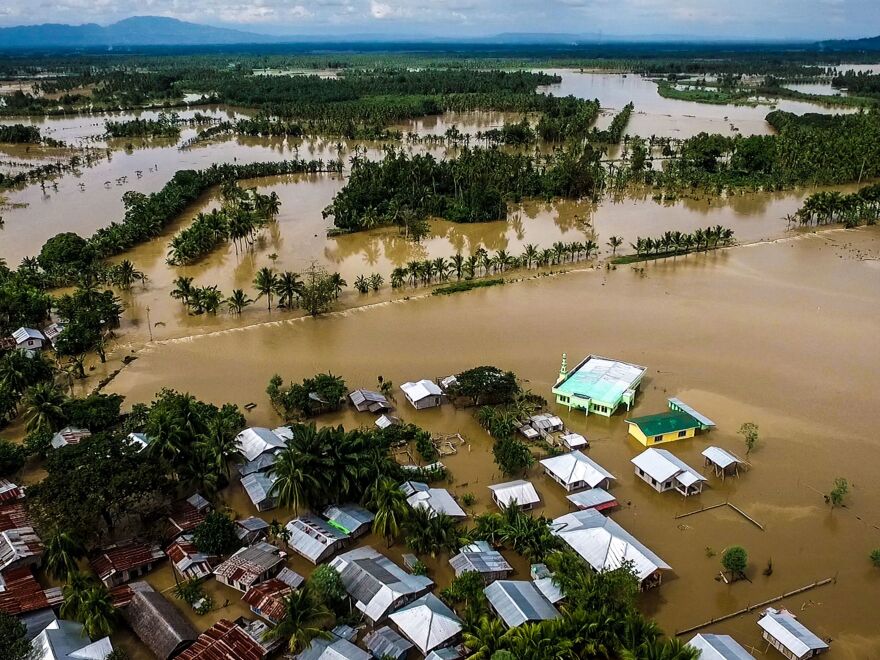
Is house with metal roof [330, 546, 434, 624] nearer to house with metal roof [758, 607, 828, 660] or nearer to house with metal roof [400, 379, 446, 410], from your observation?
house with metal roof [758, 607, 828, 660]

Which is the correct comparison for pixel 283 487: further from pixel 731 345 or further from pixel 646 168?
pixel 646 168

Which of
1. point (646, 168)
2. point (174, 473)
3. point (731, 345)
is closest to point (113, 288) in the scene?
point (174, 473)

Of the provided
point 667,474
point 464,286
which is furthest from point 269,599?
point 464,286

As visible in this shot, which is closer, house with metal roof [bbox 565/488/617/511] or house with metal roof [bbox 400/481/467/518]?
house with metal roof [bbox 400/481/467/518]

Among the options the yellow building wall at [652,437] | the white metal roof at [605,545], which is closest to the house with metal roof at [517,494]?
the white metal roof at [605,545]

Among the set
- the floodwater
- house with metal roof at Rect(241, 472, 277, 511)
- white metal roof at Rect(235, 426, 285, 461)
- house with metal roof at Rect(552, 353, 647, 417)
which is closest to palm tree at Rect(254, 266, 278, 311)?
the floodwater

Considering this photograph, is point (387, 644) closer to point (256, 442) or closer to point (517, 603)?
point (517, 603)
